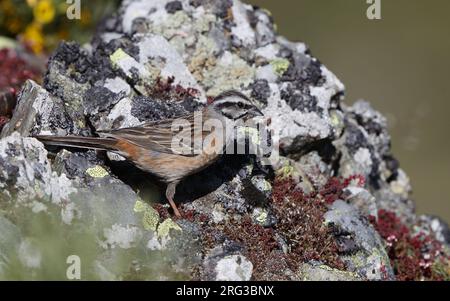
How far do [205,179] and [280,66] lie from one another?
2674 mm

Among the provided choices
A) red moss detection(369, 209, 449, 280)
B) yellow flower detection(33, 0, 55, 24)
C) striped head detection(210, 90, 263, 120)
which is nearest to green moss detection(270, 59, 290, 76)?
striped head detection(210, 90, 263, 120)

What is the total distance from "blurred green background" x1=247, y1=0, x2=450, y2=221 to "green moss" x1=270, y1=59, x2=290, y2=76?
9.49 metres

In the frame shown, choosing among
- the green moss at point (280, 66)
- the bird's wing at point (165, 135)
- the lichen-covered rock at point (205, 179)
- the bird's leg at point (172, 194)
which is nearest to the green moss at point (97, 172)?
the lichen-covered rock at point (205, 179)

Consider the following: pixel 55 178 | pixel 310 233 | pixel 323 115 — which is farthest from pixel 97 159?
→ pixel 323 115

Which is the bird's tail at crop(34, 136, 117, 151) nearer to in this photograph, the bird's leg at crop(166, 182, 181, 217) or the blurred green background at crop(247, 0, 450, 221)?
the bird's leg at crop(166, 182, 181, 217)

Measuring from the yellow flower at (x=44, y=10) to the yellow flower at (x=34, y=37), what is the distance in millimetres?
313

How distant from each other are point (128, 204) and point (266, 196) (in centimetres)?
204

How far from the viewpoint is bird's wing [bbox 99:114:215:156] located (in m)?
9.39

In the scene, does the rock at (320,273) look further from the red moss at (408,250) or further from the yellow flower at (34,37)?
the yellow flower at (34,37)

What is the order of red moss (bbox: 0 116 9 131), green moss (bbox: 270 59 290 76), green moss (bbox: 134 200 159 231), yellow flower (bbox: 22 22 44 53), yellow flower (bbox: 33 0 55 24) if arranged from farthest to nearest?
1. yellow flower (bbox: 33 0 55 24)
2. yellow flower (bbox: 22 22 44 53)
3. green moss (bbox: 270 59 290 76)
4. red moss (bbox: 0 116 9 131)
5. green moss (bbox: 134 200 159 231)

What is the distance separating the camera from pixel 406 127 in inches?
766

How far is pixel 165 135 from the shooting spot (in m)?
9.58

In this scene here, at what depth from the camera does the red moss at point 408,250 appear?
36.2 feet
